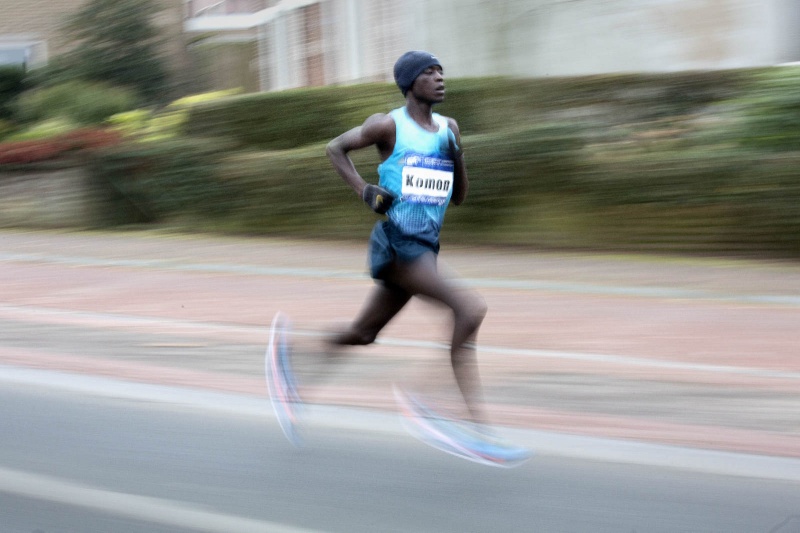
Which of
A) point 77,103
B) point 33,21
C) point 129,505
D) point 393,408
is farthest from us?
point 33,21

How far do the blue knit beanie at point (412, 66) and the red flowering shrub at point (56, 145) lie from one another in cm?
1400

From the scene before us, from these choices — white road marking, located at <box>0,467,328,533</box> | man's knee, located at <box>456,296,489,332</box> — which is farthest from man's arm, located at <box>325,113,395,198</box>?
white road marking, located at <box>0,467,328,533</box>

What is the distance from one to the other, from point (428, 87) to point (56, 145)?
48.8 feet

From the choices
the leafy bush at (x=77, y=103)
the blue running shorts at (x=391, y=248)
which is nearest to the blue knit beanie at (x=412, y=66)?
the blue running shorts at (x=391, y=248)

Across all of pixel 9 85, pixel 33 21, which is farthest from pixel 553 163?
pixel 33 21

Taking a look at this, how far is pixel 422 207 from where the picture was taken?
4.82 metres

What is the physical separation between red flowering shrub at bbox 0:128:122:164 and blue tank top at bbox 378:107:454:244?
1406 centimetres

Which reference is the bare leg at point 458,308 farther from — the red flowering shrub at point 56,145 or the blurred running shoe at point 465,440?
the red flowering shrub at point 56,145

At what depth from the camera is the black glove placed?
15.3ft

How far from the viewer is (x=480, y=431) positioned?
15.9 ft

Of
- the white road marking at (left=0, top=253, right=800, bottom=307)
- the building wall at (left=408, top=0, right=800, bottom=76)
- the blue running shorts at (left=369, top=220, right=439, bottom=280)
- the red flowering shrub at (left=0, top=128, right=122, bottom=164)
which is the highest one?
the building wall at (left=408, top=0, right=800, bottom=76)

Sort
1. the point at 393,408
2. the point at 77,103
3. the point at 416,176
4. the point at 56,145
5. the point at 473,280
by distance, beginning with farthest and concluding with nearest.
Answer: the point at 77,103, the point at 56,145, the point at 473,280, the point at 393,408, the point at 416,176

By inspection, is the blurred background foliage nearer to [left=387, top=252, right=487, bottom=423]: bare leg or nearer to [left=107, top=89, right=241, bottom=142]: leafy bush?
[left=107, top=89, right=241, bottom=142]: leafy bush

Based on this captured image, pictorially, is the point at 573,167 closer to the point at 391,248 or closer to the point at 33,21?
the point at 391,248
